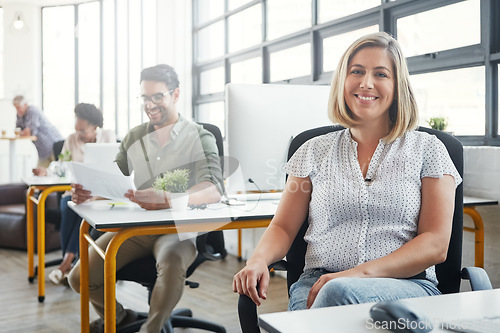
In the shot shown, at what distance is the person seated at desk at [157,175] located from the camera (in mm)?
2137

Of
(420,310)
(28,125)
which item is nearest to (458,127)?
(420,310)

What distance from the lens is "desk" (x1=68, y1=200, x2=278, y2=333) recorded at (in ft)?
5.79

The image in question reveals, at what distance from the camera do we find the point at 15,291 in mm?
3402

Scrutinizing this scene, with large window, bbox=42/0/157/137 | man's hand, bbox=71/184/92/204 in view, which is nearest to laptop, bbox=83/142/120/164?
man's hand, bbox=71/184/92/204

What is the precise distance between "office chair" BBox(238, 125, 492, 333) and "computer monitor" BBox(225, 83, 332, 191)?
0.41 metres

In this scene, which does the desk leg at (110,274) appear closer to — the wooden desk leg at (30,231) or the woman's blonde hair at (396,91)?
the woman's blonde hair at (396,91)

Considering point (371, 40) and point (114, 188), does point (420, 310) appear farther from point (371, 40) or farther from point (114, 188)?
point (114, 188)

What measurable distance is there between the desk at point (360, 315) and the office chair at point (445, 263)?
425 millimetres

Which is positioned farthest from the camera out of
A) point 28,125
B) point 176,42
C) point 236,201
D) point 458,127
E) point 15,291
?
point 28,125

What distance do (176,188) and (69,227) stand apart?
186 cm

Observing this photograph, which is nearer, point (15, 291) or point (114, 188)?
point (114, 188)

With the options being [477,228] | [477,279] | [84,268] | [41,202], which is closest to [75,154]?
[41,202]

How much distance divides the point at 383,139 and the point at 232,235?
302 centimetres

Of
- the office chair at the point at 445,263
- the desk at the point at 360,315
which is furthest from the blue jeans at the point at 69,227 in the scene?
the desk at the point at 360,315
